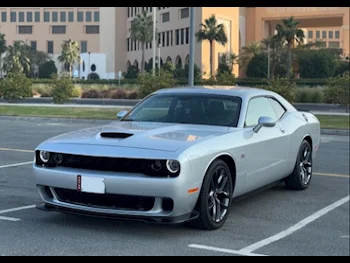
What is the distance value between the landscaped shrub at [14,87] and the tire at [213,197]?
94.6ft

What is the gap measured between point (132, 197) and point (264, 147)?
6.73 ft

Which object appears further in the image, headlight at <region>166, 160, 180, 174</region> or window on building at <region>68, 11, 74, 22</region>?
window on building at <region>68, 11, 74, 22</region>

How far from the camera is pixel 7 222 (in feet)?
20.0

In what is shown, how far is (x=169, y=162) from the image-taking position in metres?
5.32

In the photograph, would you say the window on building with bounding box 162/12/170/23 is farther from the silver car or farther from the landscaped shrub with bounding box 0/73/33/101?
the silver car

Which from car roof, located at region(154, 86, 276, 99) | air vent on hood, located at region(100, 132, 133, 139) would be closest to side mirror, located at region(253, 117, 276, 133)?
car roof, located at region(154, 86, 276, 99)

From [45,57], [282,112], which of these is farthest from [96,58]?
[282,112]

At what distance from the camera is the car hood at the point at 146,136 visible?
18.2ft

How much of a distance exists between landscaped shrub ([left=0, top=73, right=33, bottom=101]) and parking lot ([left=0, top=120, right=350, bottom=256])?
25945 millimetres

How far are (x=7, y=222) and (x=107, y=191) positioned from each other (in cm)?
136

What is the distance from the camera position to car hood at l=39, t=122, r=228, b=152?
555 centimetres

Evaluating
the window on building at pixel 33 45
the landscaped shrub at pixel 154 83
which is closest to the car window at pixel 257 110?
the landscaped shrub at pixel 154 83

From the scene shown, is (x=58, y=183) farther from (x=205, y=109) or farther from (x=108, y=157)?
(x=205, y=109)

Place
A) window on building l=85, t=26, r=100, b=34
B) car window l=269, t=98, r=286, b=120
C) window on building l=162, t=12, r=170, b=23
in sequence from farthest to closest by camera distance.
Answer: window on building l=85, t=26, r=100, b=34, window on building l=162, t=12, r=170, b=23, car window l=269, t=98, r=286, b=120
